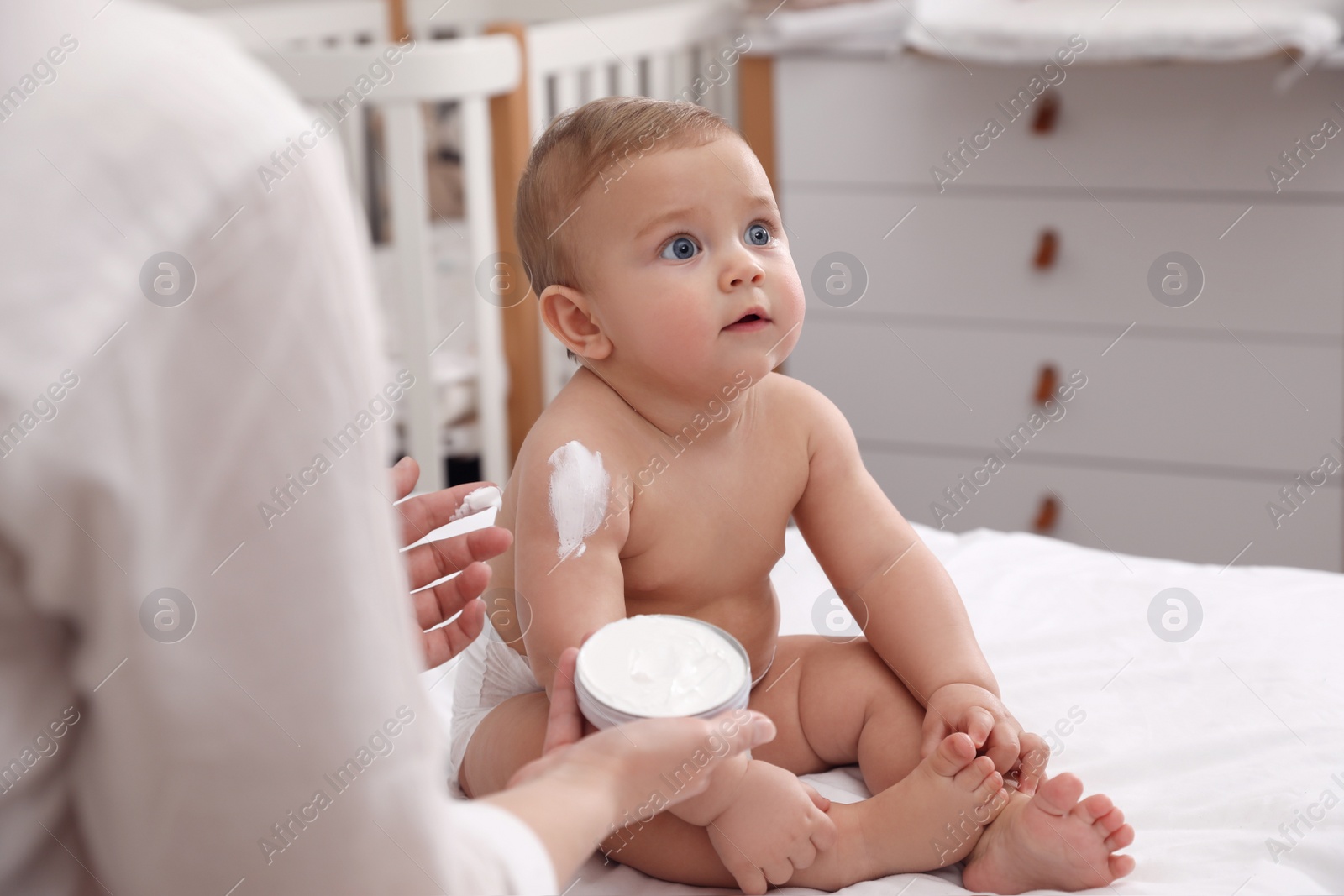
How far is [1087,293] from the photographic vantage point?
2.05 metres

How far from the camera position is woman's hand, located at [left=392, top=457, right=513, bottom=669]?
801mm

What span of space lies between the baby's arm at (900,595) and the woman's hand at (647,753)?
217mm

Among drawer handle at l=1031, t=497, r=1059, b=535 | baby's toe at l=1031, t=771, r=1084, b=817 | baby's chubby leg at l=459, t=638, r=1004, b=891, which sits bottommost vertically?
drawer handle at l=1031, t=497, r=1059, b=535

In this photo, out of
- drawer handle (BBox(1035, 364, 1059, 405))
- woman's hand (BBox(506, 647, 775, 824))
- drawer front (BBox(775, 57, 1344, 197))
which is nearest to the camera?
woman's hand (BBox(506, 647, 775, 824))

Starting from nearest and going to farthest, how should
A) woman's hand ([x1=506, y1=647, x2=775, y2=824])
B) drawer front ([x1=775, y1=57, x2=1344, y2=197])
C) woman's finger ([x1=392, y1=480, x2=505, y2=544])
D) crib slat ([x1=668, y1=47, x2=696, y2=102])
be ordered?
woman's hand ([x1=506, y1=647, x2=775, y2=824])
woman's finger ([x1=392, y1=480, x2=505, y2=544])
drawer front ([x1=775, y1=57, x2=1344, y2=197])
crib slat ([x1=668, y1=47, x2=696, y2=102])

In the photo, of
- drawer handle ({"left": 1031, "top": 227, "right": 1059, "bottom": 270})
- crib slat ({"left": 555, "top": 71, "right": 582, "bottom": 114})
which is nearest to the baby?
crib slat ({"left": 555, "top": 71, "right": 582, "bottom": 114})

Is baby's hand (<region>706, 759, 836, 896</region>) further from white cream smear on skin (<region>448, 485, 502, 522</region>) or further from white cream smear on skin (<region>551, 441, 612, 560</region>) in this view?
white cream smear on skin (<region>448, 485, 502, 522</region>)

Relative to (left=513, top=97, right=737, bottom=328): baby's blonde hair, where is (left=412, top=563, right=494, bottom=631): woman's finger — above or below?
below

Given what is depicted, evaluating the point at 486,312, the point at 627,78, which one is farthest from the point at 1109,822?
the point at 627,78

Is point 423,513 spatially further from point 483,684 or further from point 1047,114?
point 1047,114

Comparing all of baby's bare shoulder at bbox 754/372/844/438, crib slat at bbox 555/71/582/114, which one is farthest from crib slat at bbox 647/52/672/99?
baby's bare shoulder at bbox 754/372/844/438

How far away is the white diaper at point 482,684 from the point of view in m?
0.91

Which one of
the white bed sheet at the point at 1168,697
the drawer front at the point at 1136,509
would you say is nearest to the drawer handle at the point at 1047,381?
the drawer front at the point at 1136,509

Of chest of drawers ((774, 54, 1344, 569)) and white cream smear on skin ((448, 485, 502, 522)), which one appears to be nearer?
white cream smear on skin ((448, 485, 502, 522))
